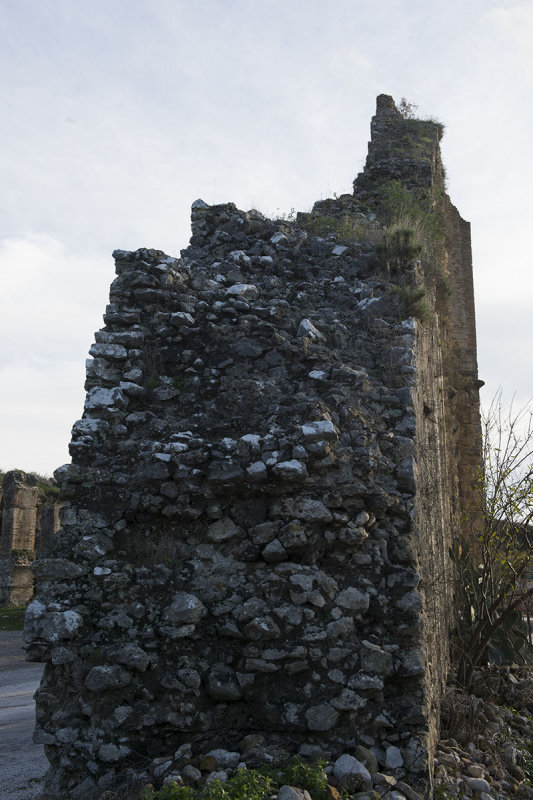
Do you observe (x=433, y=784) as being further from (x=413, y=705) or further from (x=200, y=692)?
(x=200, y=692)

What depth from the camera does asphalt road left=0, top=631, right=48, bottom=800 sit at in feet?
15.1

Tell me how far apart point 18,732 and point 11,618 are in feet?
35.6

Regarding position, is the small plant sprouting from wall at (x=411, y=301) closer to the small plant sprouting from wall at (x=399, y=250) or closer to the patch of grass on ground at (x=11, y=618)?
the small plant sprouting from wall at (x=399, y=250)

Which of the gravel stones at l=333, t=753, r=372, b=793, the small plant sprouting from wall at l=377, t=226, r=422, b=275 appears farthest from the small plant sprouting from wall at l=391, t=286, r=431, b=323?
the gravel stones at l=333, t=753, r=372, b=793

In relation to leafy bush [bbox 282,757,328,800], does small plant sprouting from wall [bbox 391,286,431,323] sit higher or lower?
higher

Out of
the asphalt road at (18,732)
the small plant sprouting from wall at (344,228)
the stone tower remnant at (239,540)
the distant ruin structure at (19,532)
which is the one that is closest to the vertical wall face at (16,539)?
the distant ruin structure at (19,532)

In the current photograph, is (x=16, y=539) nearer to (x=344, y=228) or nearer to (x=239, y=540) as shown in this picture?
(x=344, y=228)

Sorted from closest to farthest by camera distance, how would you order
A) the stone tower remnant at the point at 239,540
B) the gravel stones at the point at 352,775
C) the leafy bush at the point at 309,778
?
the leafy bush at the point at 309,778 → the gravel stones at the point at 352,775 → the stone tower remnant at the point at 239,540

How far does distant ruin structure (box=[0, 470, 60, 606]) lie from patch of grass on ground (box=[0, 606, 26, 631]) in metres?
0.78

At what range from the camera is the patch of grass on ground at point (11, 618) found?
15667 mm

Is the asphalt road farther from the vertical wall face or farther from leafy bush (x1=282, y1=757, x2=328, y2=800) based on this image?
the vertical wall face

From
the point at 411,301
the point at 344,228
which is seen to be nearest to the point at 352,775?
the point at 411,301

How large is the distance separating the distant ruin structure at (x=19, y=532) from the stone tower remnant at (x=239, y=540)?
619 inches

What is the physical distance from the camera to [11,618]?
16578 millimetres
